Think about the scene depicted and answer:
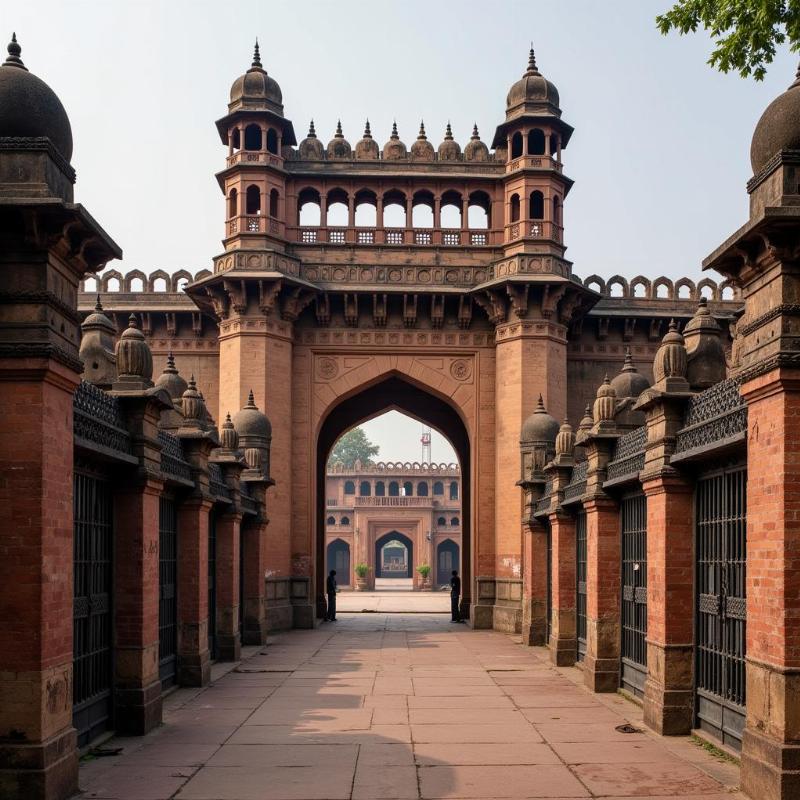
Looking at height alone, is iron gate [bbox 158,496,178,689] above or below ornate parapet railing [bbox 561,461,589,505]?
below

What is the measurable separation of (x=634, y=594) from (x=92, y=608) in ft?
20.4

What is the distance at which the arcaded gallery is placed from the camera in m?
7.74

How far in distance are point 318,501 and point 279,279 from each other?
801 centimetres

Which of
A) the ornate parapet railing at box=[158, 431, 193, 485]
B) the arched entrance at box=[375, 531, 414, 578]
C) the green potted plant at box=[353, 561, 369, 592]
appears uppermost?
the ornate parapet railing at box=[158, 431, 193, 485]

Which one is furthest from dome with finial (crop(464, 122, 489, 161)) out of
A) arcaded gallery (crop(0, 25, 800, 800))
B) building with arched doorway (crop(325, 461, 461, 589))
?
building with arched doorway (crop(325, 461, 461, 589))

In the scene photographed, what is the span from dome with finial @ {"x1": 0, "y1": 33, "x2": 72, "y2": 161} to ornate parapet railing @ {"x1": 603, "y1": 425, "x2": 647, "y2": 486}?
21.9 ft

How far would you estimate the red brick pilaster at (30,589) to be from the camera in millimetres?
7520

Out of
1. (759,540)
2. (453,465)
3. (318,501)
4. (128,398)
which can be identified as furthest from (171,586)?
(453,465)

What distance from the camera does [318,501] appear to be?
31.3 meters

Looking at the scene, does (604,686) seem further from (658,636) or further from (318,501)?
(318,501)

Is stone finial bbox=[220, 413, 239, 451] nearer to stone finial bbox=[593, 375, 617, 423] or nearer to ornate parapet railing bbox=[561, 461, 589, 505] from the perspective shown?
ornate parapet railing bbox=[561, 461, 589, 505]

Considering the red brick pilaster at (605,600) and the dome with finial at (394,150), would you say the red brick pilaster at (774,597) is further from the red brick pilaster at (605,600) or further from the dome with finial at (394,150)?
the dome with finial at (394,150)

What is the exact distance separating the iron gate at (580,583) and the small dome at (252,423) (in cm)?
901

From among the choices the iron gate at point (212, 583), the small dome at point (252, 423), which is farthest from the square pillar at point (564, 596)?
the small dome at point (252, 423)
